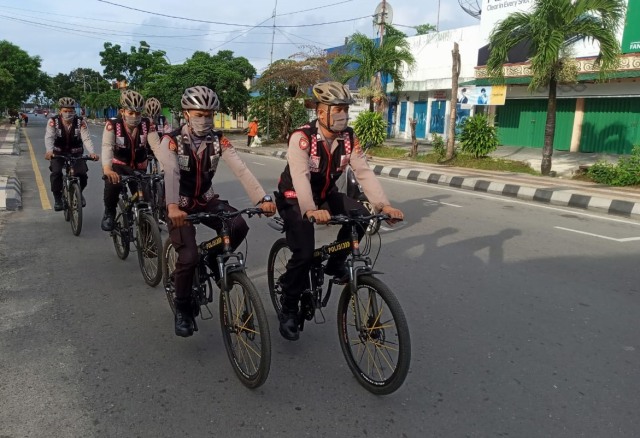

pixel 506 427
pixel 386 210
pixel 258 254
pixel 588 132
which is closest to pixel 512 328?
pixel 506 427

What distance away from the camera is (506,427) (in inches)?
103

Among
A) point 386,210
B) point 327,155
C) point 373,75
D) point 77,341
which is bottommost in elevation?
point 77,341

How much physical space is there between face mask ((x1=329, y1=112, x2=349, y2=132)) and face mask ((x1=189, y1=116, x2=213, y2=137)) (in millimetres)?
835

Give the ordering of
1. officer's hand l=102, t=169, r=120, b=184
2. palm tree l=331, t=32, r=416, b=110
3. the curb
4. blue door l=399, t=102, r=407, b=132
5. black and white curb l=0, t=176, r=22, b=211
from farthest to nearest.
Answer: blue door l=399, t=102, r=407, b=132, palm tree l=331, t=32, r=416, b=110, the curb, black and white curb l=0, t=176, r=22, b=211, officer's hand l=102, t=169, r=120, b=184

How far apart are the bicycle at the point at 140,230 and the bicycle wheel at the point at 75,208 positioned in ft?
3.23

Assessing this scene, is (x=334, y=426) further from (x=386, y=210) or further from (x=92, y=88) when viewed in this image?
(x=92, y=88)

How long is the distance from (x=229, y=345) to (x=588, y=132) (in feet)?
61.6

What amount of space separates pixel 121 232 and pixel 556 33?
11.4 metres

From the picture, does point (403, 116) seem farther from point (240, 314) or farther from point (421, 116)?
point (240, 314)

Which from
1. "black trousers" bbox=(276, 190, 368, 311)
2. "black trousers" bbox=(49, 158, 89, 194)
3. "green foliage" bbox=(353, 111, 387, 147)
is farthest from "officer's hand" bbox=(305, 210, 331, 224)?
"green foliage" bbox=(353, 111, 387, 147)

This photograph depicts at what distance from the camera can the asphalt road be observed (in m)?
2.64

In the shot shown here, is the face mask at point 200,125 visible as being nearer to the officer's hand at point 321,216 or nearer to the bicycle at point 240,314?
the bicycle at point 240,314

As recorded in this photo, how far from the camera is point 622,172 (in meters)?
11.9

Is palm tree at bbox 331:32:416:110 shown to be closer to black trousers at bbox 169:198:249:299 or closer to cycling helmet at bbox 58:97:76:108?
cycling helmet at bbox 58:97:76:108
